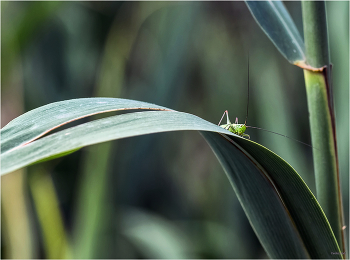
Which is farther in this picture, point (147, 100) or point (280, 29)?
point (147, 100)

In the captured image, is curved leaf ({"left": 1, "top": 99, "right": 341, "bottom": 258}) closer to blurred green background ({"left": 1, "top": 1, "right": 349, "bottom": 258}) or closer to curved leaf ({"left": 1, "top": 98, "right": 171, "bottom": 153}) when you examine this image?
curved leaf ({"left": 1, "top": 98, "right": 171, "bottom": 153})

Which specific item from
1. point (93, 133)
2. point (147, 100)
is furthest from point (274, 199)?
point (147, 100)

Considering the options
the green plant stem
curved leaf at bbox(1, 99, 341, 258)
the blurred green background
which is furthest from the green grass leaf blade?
the blurred green background

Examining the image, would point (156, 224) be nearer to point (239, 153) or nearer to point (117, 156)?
point (117, 156)

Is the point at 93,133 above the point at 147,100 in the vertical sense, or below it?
below

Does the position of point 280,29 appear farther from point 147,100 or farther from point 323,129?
point 147,100

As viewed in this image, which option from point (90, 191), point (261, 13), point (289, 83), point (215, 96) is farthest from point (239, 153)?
point (289, 83)
